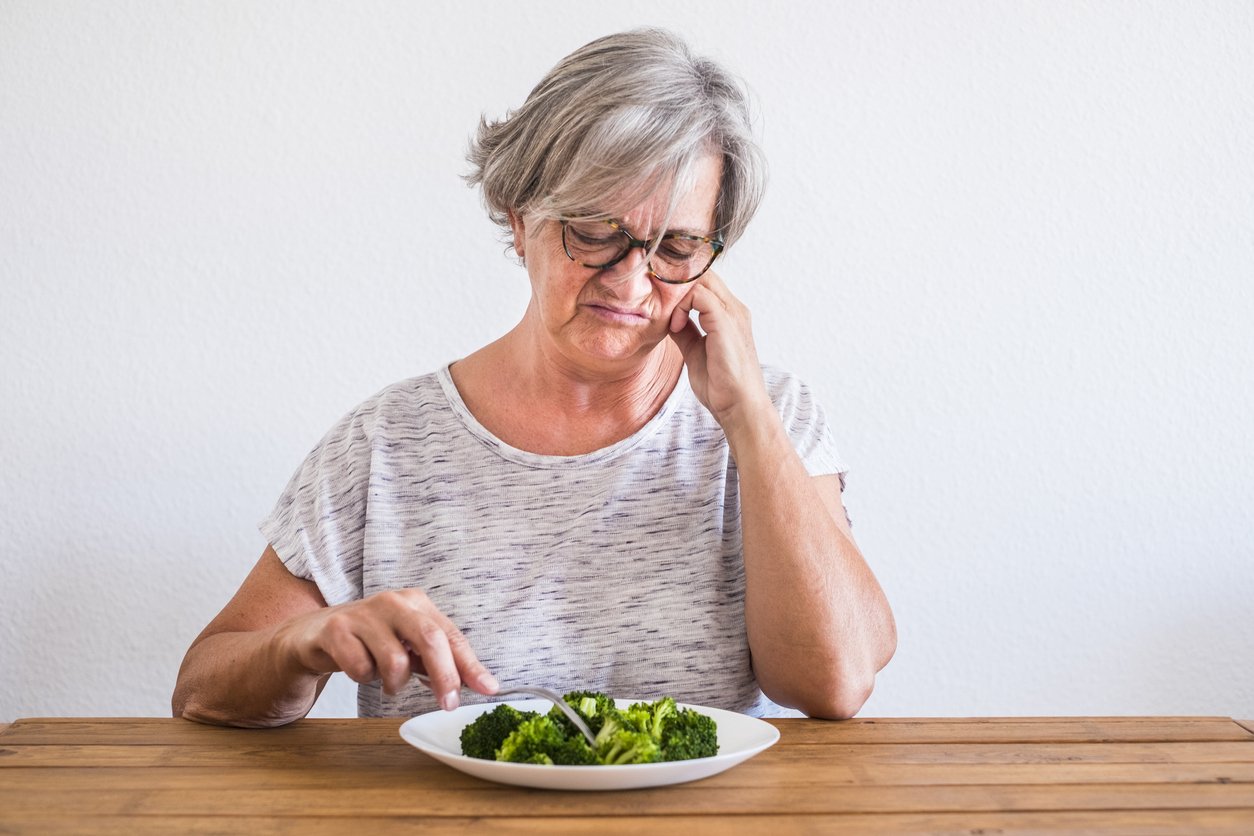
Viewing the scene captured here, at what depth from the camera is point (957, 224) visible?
6.98ft

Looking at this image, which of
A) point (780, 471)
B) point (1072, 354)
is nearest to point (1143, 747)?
point (780, 471)

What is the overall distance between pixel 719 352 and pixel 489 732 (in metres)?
0.59

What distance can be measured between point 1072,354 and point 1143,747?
1.10 metres

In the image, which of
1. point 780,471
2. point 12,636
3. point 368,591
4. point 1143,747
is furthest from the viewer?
point 12,636

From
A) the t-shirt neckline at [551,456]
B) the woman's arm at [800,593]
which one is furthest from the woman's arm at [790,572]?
the t-shirt neckline at [551,456]

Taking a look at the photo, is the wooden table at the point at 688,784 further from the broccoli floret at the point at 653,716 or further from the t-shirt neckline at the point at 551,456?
the t-shirt neckline at the point at 551,456

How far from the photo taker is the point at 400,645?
1.06 metres

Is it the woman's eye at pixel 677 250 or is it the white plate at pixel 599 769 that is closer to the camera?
the white plate at pixel 599 769

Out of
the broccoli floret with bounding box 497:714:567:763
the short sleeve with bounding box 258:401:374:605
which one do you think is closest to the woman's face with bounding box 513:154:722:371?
the short sleeve with bounding box 258:401:374:605

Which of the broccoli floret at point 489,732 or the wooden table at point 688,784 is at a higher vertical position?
the broccoli floret at point 489,732

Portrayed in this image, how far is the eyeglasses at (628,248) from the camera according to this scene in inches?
54.7

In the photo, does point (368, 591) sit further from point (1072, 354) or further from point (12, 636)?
point (1072, 354)

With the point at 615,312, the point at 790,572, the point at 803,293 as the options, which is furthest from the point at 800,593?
the point at 803,293

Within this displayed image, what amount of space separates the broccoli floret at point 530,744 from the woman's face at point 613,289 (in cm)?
56
